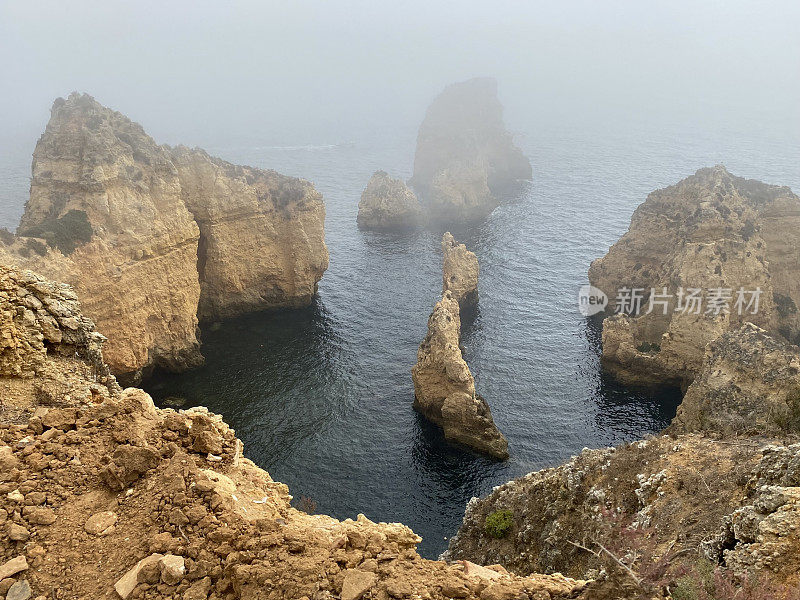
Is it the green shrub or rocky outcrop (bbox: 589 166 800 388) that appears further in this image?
rocky outcrop (bbox: 589 166 800 388)

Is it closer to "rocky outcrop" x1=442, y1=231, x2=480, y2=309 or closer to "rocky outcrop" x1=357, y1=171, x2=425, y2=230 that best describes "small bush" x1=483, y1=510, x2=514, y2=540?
"rocky outcrop" x1=442, y1=231, x2=480, y2=309

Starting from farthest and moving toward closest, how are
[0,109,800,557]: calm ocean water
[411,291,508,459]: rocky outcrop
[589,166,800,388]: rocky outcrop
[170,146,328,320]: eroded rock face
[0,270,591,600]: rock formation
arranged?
[170,146,328,320]: eroded rock face < [589,166,800,388]: rocky outcrop < [411,291,508,459]: rocky outcrop < [0,109,800,557]: calm ocean water < [0,270,591,600]: rock formation

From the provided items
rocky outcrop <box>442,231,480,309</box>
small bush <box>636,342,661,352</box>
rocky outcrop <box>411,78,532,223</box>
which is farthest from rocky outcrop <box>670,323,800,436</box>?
rocky outcrop <box>411,78,532,223</box>

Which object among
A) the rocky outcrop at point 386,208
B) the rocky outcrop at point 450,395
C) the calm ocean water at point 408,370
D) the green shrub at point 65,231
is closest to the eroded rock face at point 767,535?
the calm ocean water at point 408,370

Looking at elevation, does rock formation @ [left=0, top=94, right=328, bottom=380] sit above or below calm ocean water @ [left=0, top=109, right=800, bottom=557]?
above

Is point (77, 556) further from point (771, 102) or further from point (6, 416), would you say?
point (771, 102)

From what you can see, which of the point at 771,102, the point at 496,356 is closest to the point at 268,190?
the point at 496,356

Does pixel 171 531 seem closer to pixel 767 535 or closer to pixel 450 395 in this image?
pixel 767 535

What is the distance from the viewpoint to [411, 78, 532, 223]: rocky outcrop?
101 metres

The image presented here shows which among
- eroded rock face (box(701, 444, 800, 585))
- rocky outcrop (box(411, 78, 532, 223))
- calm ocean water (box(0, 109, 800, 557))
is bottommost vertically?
calm ocean water (box(0, 109, 800, 557))

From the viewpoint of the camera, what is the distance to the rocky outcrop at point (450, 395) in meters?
42.8

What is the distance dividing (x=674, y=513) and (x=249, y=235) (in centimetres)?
5179

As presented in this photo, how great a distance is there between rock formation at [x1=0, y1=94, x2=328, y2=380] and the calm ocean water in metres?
3.98

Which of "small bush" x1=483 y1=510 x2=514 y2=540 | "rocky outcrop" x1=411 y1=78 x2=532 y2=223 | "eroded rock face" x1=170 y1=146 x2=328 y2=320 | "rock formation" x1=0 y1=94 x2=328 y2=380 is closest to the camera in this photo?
"small bush" x1=483 y1=510 x2=514 y2=540
